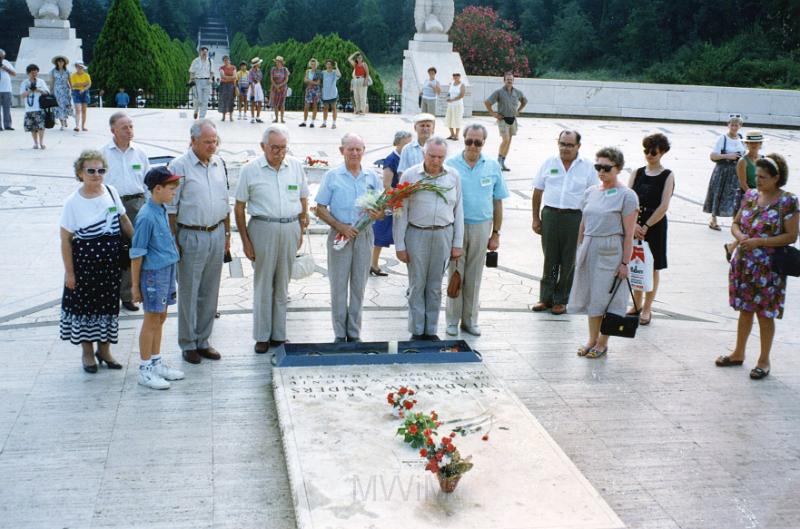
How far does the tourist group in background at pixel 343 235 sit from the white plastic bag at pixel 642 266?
0.09 feet

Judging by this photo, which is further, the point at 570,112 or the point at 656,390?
the point at 570,112

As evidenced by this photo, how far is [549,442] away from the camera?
5484 mm

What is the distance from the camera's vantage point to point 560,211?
8.29 m

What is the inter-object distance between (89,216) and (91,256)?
272 millimetres

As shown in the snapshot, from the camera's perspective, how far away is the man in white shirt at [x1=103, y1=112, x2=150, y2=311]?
759cm

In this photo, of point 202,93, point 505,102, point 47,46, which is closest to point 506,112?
point 505,102

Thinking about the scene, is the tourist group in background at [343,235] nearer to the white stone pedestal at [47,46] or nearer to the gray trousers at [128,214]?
the gray trousers at [128,214]

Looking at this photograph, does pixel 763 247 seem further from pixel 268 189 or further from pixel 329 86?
pixel 329 86

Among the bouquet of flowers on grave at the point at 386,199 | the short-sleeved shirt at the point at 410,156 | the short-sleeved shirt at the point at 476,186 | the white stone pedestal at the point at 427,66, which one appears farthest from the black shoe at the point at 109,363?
the white stone pedestal at the point at 427,66

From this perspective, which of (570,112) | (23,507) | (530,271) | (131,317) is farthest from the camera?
(570,112)

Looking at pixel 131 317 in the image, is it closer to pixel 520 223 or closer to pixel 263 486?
pixel 263 486

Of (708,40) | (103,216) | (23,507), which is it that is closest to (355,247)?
(103,216)

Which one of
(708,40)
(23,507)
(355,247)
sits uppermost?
(708,40)

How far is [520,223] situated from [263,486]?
8.05m
